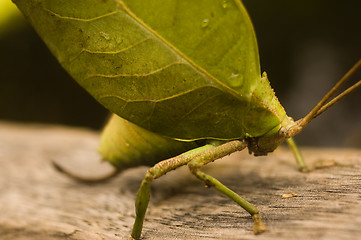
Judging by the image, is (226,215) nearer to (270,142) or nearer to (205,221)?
(205,221)

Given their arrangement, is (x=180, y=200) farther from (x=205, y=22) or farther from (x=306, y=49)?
(x=306, y=49)

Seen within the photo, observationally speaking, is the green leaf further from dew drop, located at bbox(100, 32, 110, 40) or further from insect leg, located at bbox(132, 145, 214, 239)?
insect leg, located at bbox(132, 145, 214, 239)

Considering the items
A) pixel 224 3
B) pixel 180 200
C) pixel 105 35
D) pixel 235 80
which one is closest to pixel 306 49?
pixel 180 200

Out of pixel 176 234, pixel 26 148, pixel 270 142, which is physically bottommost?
pixel 176 234

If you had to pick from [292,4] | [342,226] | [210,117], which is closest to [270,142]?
[210,117]

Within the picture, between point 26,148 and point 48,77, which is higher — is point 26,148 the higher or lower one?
the lower one

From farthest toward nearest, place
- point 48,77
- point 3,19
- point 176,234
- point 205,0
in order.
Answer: point 48,77
point 3,19
point 176,234
point 205,0

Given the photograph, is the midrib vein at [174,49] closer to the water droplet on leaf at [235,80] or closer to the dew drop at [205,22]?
the water droplet on leaf at [235,80]
